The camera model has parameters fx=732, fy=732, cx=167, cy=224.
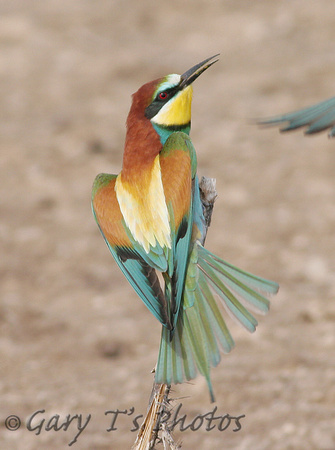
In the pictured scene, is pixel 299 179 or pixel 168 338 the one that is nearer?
pixel 168 338

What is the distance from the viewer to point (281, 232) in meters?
5.64

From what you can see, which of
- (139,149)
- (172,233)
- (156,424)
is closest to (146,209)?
(172,233)

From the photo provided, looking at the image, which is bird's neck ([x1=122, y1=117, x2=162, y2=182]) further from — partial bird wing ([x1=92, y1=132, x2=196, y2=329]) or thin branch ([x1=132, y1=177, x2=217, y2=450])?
thin branch ([x1=132, y1=177, x2=217, y2=450])

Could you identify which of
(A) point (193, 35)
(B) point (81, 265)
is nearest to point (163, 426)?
(B) point (81, 265)

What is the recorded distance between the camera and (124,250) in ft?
8.61

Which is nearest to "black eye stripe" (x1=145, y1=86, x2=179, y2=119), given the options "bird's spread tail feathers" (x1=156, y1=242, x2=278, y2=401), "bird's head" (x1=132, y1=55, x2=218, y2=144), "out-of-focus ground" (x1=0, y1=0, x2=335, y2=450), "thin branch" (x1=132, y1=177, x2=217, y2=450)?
"bird's head" (x1=132, y1=55, x2=218, y2=144)

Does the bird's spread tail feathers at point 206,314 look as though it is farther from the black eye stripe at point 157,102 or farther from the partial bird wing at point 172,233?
the black eye stripe at point 157,102

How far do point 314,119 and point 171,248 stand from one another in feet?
2.59

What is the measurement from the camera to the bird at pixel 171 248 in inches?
94.7

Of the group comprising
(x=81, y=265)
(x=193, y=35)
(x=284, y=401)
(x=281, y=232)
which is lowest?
(x=284, y=401)

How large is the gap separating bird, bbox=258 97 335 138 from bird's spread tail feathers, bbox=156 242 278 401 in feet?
1.97

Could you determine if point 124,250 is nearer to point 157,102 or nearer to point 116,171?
point 157,102

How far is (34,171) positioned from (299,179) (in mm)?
2274

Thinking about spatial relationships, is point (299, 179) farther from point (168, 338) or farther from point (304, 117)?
point (168, 338)
